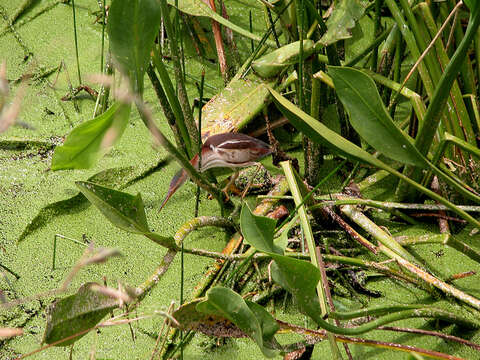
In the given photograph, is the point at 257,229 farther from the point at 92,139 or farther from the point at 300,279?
the point at 92,139

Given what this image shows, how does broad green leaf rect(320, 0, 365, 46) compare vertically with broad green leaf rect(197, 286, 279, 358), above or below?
above

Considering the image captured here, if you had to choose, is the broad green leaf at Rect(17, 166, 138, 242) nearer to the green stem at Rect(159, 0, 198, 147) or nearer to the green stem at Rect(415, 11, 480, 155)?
the green stem at Rect(159, 0, 198, 147)

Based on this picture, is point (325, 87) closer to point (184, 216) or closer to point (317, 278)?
point (184, 216)

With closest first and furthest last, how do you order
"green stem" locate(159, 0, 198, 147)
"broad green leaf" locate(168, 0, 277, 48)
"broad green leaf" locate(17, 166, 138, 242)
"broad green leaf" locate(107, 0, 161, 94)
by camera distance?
"broad green leaf" locate(107, 0, 161, 94) < "green stem" locate(159, 0, 198, 147) < "broad green leaf" locate(17, 166, 138, 242) < "broad green leaf" locate(168, 0, 277, 48)

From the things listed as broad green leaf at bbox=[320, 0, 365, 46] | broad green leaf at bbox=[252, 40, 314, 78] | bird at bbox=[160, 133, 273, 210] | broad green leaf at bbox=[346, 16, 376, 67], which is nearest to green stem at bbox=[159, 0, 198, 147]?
bird at bbox=[160, 133, 273, 210]

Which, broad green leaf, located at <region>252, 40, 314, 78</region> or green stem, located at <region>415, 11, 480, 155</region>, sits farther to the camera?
broad green leaf, located at <region>252, 40, 314, 78</region>

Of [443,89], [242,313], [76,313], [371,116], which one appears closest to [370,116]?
[371,116]
